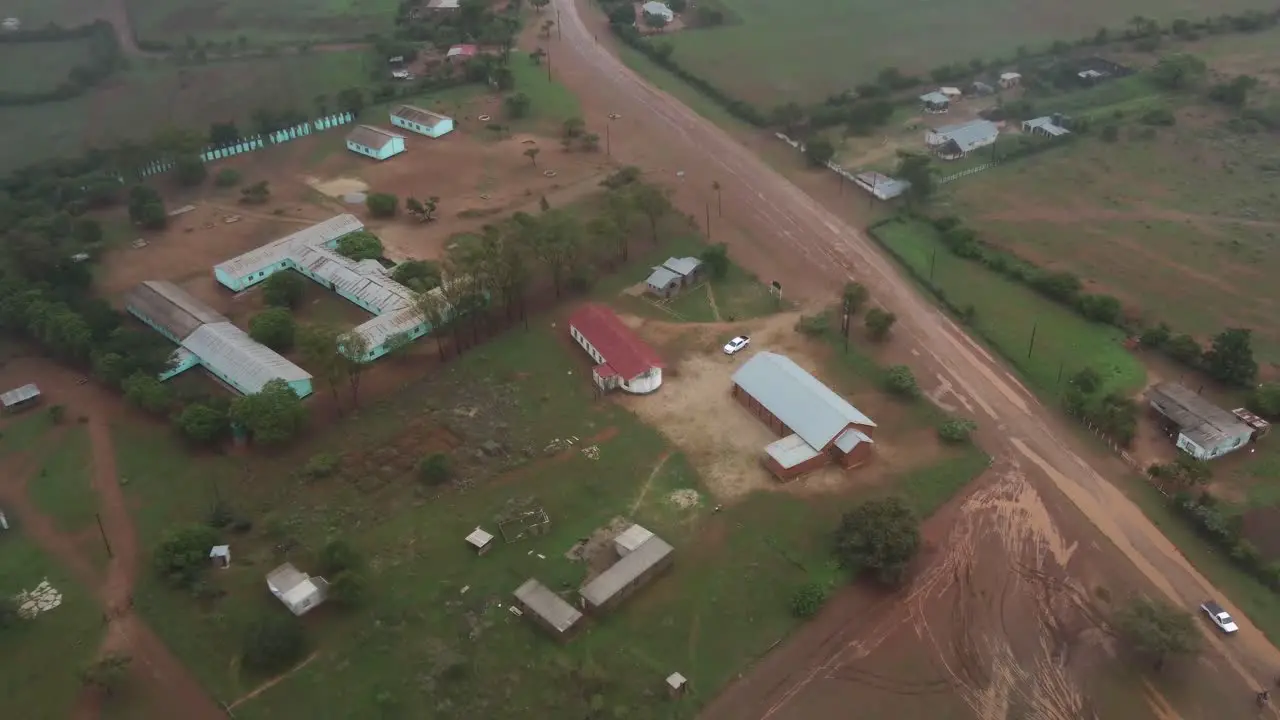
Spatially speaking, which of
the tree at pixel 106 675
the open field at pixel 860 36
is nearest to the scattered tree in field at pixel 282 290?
the tree at pixel 106 675

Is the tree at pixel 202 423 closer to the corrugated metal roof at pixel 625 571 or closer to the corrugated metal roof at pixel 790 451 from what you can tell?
the corrugated metal roof at pixel 625 571

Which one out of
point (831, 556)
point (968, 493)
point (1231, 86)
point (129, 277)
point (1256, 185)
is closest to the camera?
point (831, 556)

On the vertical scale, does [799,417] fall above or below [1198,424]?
above

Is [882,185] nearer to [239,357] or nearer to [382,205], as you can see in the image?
[382,205]

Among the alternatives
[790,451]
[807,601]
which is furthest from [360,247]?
[807,601]

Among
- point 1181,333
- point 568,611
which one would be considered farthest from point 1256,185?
point 568,611

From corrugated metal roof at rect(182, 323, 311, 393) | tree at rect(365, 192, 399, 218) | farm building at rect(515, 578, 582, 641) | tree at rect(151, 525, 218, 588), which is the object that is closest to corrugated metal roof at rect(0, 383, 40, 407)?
corrugated metal roof at rect(182, 323, 311, 393)

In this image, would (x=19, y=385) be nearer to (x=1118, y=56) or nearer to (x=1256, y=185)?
(x=1256, y=185)

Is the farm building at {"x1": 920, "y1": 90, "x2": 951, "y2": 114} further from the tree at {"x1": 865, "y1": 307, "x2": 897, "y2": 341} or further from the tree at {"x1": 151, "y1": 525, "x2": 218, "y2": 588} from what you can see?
the tree at {"x1": 151, "y1": 525, "x2": 218, "y2": 588}
